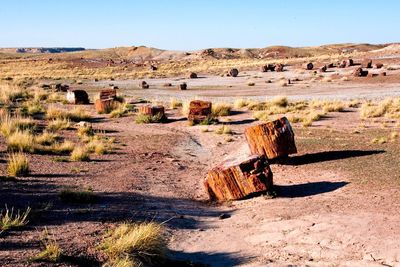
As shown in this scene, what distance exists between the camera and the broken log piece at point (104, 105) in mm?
27938

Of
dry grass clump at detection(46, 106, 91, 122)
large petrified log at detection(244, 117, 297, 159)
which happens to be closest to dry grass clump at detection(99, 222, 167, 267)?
large petrified log at detection(244, 117, 297, 159)

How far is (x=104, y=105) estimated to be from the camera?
28094 mm

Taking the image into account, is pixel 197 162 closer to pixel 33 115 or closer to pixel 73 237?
pixel 73 237

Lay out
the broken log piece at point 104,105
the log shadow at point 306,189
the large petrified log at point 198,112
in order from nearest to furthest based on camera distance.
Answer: the log shadow at point 306,189 < the large petrified log at point 198,112 < the broken log piece at point 104,105

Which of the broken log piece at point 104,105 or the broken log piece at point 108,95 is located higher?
the broken log piece at point 108,95

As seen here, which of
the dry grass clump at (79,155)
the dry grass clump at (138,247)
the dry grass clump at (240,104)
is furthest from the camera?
the dry grass clump at (240,104)

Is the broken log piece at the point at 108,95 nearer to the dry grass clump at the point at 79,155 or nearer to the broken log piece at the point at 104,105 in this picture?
the broken log piece at the point at 104,105

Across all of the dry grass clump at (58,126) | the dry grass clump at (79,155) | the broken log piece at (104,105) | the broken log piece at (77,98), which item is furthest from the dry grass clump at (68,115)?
the dry grass clump at (79,155)

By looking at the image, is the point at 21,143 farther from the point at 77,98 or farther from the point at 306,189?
the point at 77,98

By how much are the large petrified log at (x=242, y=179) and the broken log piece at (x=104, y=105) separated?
1726cm

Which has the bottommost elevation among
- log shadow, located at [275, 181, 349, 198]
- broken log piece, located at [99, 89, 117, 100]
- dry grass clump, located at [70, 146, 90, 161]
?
log shadow, located at [275, 181, 349, 198]

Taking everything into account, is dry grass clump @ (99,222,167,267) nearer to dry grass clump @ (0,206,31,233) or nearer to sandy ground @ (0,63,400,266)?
sandy ground @ (0,63,400,266)

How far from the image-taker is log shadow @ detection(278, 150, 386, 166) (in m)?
14.9

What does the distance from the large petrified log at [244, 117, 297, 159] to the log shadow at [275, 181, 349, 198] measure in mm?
2191
